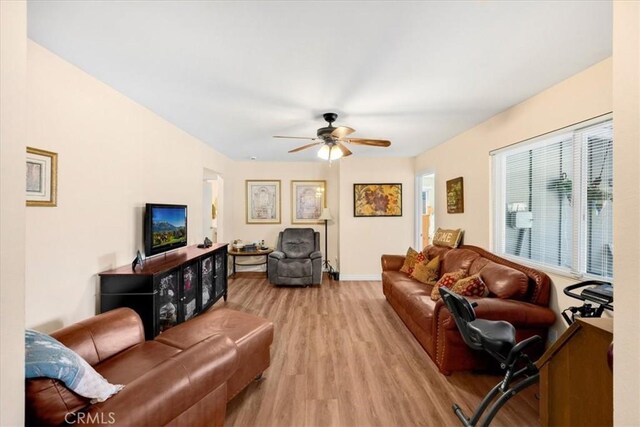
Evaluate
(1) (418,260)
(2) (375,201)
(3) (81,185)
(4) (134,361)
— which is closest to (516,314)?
(1) (418,260)

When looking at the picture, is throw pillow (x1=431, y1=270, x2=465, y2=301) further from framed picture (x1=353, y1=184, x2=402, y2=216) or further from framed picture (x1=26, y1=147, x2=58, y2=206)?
framed picture (x1=26, y1=147, x2=58, y2=206)

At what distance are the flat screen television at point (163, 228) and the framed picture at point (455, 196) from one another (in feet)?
12.1

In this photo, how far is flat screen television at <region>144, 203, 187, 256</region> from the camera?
2.56 metres

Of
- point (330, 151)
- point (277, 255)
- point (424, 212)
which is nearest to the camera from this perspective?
point (330, 151)

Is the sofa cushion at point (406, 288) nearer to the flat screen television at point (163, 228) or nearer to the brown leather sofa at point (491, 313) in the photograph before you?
the brown leather sofa at point (491, 313)

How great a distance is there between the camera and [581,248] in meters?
2.04

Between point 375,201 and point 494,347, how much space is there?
3.77m

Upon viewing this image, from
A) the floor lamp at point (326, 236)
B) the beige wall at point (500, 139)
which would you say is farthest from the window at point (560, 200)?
the floor lamp at point (326, 236)

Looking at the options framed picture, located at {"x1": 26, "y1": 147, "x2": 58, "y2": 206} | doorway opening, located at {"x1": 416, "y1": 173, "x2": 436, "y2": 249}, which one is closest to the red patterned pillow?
doorway opening, located at {"x1": 416, "y1": 173, "x2": 436, "y2": 249}

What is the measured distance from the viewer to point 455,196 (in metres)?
3.69

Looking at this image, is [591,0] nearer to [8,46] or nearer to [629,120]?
[629,120]

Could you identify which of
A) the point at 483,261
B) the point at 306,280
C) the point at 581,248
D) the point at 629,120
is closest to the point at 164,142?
the point at 306,280

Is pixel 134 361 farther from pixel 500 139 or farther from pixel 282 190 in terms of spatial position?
pixel 282 190

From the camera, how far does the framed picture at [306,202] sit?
566cm
